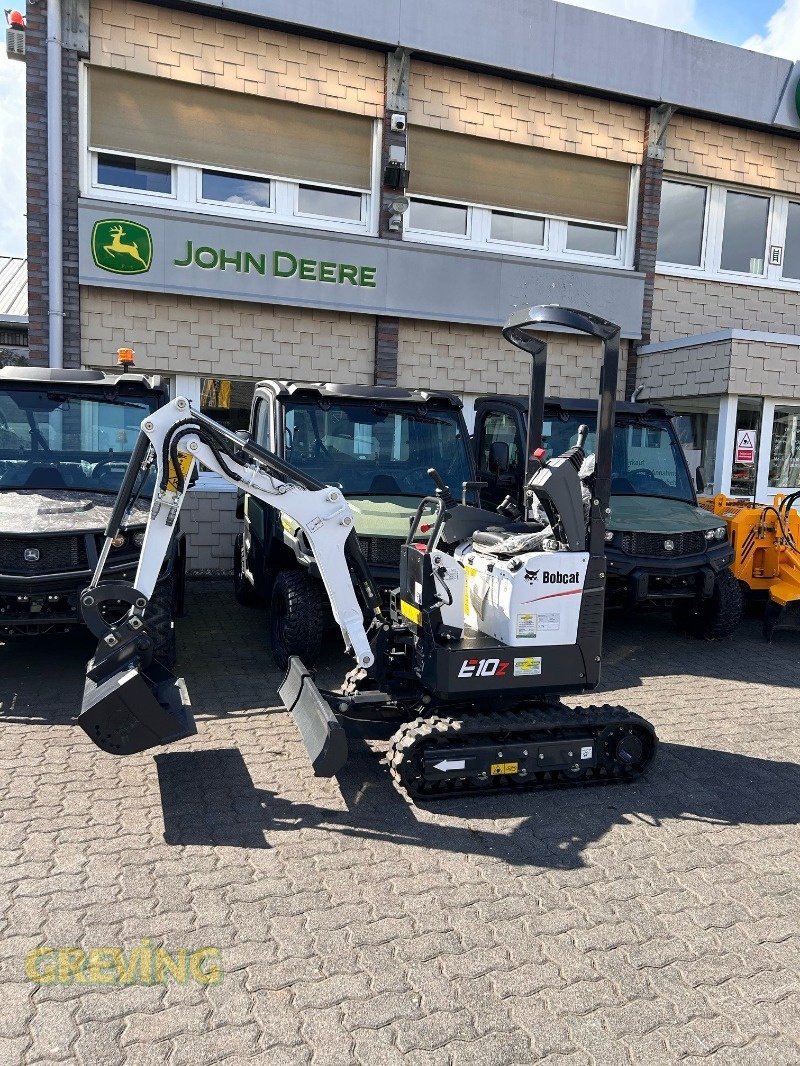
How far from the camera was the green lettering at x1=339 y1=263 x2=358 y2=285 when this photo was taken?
1108 centimetres

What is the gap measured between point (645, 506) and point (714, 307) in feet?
→ 21.7

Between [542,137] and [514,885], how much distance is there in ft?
36.5

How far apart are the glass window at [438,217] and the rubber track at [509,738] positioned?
8.78 meters

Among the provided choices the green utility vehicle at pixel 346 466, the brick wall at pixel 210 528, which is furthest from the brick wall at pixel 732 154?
the brick wall at pixel 210 528

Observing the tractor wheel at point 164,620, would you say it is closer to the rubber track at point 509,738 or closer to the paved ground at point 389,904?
the paved ground at point 389,904

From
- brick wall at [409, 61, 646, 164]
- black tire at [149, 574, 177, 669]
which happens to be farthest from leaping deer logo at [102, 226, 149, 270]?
black tire at [149, 574, 177, 669]

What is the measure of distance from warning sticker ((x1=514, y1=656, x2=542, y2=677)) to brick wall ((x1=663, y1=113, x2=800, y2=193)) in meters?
10.9

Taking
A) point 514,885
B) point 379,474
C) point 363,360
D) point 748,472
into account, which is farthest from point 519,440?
point 514,885

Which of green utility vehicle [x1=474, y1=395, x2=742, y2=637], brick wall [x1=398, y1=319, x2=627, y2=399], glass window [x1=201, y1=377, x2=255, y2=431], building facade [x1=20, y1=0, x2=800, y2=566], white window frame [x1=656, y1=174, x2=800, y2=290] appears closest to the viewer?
green utility vehicle [x1=474, y1=395, x2=742, y2=637]

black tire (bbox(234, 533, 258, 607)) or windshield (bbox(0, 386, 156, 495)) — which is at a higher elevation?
windshield (bbox(0, 386, 156, 495))

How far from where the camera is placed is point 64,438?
6.89 meters

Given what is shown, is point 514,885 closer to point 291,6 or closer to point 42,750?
point 42,750

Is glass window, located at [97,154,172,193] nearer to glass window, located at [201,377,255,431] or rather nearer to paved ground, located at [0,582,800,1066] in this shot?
glass window, located at [201,377,255,431]

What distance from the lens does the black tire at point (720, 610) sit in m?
7.84
